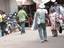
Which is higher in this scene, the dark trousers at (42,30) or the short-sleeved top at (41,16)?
the short-sleeved top at (41,16)

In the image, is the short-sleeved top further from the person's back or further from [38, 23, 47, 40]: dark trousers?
[38, 23, 47, 40]: dark trousers

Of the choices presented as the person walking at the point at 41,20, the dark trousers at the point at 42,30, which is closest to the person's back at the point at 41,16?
the person walking at the point at 41,20

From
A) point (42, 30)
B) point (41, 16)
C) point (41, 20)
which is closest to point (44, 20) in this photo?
point (41, 20)

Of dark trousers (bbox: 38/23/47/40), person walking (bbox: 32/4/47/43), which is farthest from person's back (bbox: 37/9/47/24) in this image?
dark trousers (bbox: 38/23/47/40)

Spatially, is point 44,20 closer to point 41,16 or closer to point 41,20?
point 41,20

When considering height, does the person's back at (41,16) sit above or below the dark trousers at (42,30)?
above

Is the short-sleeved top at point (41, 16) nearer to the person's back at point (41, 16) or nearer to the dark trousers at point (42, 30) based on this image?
the person's back at point (41, 16)

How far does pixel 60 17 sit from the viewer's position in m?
18.4

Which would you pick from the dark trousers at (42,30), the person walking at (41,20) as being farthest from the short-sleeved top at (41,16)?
the dark trousers at (42,30)

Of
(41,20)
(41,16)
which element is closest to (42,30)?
(41,20)

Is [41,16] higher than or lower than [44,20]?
higher

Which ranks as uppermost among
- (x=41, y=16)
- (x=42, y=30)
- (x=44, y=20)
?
(x=41, y=16)

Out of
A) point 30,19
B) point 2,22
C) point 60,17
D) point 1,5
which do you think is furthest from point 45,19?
point 1,5

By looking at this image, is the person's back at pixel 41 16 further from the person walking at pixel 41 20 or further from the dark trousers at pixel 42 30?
the dark trousers at pixel 42 30
